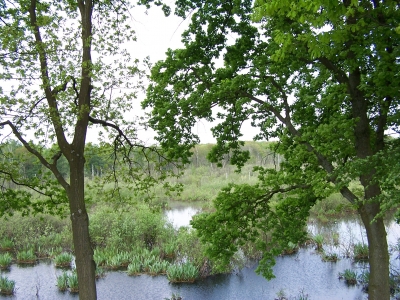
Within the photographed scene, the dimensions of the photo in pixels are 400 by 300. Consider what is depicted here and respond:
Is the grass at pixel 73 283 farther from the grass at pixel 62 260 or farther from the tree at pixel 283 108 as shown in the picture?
the tree at pixel 283 108

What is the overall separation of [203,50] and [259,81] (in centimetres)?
152

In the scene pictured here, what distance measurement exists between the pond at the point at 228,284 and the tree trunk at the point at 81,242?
5523 millimetres

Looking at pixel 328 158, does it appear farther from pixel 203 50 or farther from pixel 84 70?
pixel 84 70

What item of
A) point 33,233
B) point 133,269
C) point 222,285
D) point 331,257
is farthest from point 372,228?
point 33,233

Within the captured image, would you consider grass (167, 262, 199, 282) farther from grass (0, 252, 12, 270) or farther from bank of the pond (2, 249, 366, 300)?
grass (0, 252, 12, 270)

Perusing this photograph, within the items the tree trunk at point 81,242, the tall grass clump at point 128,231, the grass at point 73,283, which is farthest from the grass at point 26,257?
the tree trunk at point 81,242

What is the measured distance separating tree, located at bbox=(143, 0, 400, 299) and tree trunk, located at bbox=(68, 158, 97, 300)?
1.64 meters

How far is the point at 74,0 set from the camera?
23.8 feet

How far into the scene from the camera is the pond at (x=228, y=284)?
11.4 metres

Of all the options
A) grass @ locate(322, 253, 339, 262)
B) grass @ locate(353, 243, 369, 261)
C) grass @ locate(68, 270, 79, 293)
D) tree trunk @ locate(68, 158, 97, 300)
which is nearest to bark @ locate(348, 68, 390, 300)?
tree trunk @ locate(68, 158, 97, 300)

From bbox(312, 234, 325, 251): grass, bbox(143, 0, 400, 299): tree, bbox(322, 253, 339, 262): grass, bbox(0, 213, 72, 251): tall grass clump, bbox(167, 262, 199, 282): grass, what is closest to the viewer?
bbox(143, 0, 400, 299): tree

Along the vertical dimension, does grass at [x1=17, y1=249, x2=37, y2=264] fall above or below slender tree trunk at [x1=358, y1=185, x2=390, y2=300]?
below

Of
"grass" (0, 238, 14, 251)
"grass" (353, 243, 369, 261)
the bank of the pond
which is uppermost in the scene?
"grass" (0, 238, 14, 251)

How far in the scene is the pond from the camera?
11367 millimetres
